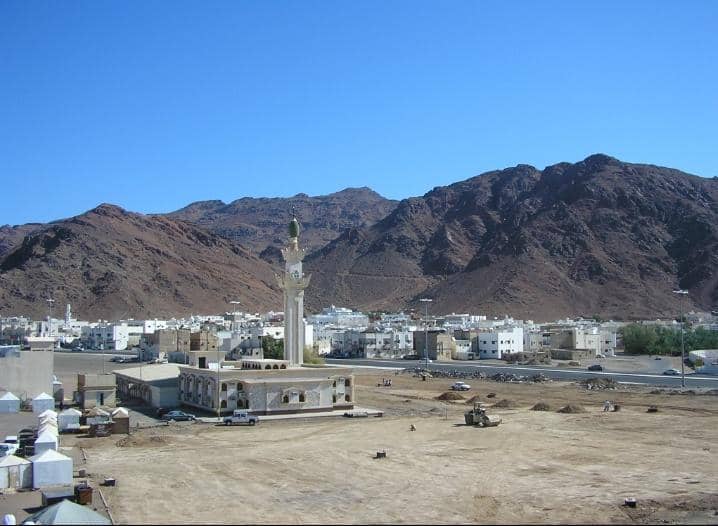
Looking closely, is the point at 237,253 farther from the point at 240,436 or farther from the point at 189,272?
the point at 240,436

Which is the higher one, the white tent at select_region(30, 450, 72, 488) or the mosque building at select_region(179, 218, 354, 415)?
the mosque building at select_region(179, 218, 354, 415)

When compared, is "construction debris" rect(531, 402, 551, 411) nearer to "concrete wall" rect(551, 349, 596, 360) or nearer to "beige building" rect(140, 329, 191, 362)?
"concrete wall" rect(551, 349, 596, 360)

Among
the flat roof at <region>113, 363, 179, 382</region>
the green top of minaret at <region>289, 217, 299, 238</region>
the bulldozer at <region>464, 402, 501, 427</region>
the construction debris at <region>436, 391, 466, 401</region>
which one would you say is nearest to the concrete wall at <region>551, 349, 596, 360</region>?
the construction debris at <region>436, 391, 466, 401</region>

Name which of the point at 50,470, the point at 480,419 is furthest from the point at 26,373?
the point at 480,419

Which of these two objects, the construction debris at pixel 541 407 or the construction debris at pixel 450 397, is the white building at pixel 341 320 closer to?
the construction debris at pixel 450 397

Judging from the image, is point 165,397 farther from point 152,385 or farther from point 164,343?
point 164,343

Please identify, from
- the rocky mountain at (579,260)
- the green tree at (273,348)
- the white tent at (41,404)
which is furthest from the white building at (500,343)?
the white tent at (41,404)
